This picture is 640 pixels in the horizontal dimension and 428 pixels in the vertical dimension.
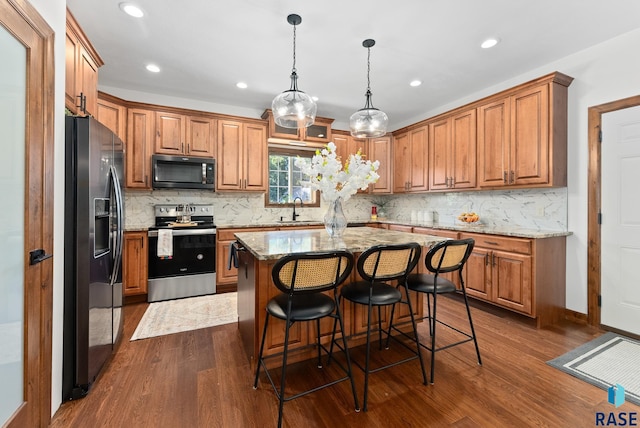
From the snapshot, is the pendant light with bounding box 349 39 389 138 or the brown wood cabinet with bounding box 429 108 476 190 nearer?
the pendant light with bounding box 349 39 389 138

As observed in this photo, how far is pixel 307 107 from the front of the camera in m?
2.33

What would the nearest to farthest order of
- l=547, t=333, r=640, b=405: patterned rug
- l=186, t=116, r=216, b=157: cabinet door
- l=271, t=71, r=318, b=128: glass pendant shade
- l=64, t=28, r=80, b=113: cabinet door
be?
l=547, t=333, r=640, b=405: patterned rug, l=64, t=28, r=80, b=113: cabinet door, l=271, t=71, r=318, b=128: glass pendant shade, l=186, t=116, r=216, b=157: cabinet door

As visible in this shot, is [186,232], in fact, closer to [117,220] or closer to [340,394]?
[117,220]

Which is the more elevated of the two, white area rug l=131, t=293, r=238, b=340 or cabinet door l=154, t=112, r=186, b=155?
cabinet door l=154, t=112, r=186, b=155

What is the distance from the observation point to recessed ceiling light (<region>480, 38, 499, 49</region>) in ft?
8.81

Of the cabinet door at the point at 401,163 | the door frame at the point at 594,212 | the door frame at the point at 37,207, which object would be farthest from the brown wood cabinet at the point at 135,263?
the door frame at the point at 594,212

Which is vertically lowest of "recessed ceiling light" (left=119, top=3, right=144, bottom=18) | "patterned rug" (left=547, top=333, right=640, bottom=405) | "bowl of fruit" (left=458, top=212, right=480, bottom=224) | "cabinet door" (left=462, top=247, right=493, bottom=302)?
"patterned rug" (left=547, top=333, right=640, bottom=405)

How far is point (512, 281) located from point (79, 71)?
4.39 m

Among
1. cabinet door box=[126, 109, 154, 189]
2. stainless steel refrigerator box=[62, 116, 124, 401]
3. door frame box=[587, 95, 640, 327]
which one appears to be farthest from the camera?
cabinet door box=[126, 109, 154, 189]

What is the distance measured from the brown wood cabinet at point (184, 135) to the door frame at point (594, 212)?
449 centimetres

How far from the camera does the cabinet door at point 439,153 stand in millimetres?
4174

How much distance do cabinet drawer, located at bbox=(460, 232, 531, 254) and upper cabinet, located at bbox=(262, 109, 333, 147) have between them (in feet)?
8.73

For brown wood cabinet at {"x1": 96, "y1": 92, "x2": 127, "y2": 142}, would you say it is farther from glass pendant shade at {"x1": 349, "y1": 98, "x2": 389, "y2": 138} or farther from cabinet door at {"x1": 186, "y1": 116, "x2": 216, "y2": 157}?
glass pendant shade at {"x1": 349, "y1": 98, "x2": 389, "y2": 138}

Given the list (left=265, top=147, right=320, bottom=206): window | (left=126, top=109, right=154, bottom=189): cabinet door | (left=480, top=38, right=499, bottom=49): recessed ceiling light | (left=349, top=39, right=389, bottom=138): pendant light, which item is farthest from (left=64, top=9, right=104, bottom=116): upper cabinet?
(left=480, top=38, right=499, bottom=49): recessed ceiling light
